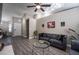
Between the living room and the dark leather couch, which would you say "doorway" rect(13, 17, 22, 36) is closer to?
the living room

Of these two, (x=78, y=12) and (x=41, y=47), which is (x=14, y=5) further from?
(x=78, y=12)

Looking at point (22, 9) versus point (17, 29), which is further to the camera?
point (17, 29)

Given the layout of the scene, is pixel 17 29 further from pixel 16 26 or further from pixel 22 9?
pixel 22 9

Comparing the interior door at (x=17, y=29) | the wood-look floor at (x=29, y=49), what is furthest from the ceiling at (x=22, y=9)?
the wood-look floor at (x=29, y=49)

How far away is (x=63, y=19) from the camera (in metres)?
2.69

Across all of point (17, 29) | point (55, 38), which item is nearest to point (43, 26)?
point (55, 38)

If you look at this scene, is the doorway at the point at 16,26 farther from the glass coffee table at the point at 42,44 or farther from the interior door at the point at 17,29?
the glass coffee table at the point at 42,44

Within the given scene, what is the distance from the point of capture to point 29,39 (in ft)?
9.12

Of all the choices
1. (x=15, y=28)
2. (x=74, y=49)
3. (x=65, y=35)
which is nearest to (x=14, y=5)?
Answer: (x=15, y=28)

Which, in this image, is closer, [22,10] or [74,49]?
[74,49]

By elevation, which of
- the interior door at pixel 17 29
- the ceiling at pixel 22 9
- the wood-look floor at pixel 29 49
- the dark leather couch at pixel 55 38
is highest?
the ceiling at pixel 22 9

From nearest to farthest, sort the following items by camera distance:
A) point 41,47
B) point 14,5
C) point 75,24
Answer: point 14,5 < point 75,24 < point 41,47

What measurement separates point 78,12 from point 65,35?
778mm

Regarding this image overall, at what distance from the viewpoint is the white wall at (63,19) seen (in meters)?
2.46
